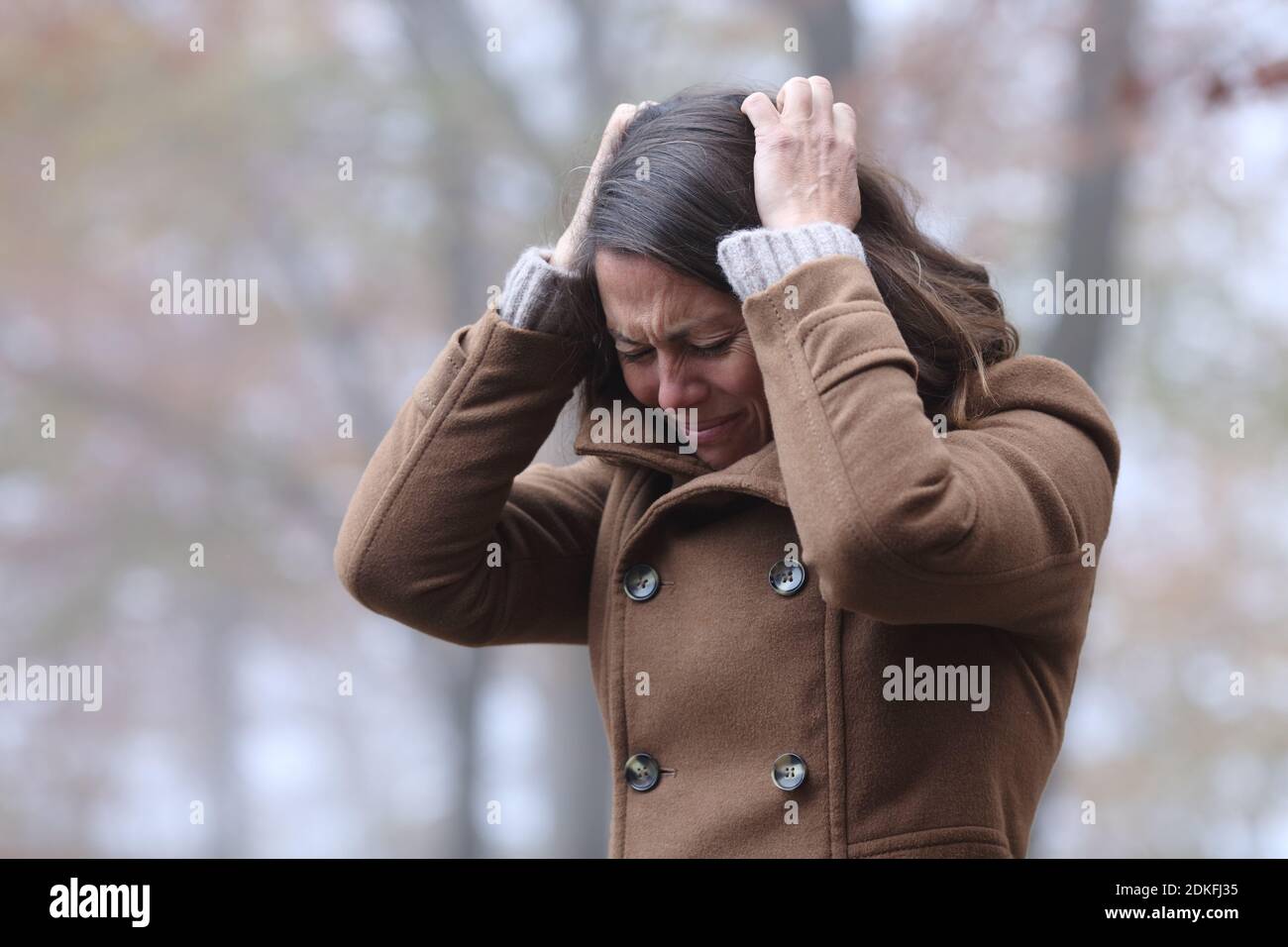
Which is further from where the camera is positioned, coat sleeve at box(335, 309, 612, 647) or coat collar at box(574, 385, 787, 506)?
coat sleeve at box(335, 309, 612, 647)

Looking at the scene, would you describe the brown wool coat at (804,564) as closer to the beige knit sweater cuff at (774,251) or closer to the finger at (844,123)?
the beige knit sweater cuff at (774,251)

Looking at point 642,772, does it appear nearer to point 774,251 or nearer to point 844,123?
point 774,251

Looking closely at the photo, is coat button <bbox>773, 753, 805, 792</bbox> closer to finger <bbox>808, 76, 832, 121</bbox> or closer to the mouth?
the mouth

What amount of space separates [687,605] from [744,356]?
1.24 ft

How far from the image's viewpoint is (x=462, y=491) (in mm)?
2240

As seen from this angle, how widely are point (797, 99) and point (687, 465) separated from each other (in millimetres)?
566

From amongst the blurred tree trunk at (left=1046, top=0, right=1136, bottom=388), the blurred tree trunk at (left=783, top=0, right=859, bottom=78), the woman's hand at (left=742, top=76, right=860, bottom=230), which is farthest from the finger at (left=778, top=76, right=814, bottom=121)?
the blurred tree trunk at (left=783, top=0, right=859, bottom=78)

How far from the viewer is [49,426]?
26.1ft

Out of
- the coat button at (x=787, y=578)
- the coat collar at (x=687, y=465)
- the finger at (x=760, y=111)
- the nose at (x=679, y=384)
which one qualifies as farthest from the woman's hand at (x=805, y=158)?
the coat button at (x=787, y=578)

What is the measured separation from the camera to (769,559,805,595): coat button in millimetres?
2057

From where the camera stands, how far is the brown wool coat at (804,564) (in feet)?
5.98

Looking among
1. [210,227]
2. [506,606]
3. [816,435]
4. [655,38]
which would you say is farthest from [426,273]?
[816,435]

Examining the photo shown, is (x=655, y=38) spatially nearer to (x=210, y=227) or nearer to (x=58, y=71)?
(x=210, y=227)

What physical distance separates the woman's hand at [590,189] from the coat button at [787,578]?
0.59 m
